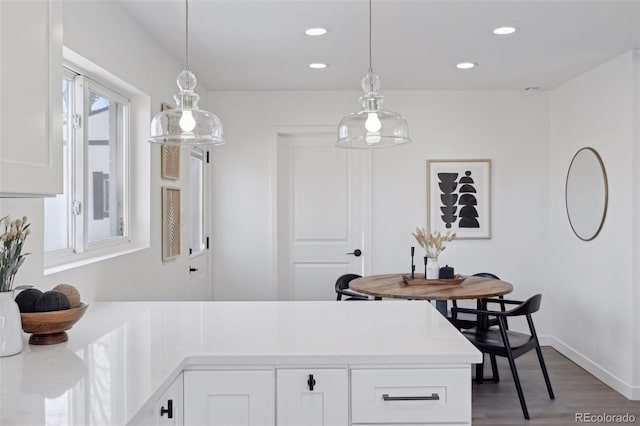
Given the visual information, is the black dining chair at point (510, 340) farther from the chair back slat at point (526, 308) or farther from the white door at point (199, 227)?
the white door at point (199, 227)

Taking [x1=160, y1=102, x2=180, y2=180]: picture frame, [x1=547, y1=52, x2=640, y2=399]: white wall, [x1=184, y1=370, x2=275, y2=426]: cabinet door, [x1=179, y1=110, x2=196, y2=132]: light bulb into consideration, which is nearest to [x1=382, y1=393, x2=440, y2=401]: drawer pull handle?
[x1=184, y1=370, x2=275, y2=426]: cabinet door

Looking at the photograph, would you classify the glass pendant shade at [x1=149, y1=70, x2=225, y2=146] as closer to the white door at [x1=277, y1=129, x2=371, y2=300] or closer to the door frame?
the door frame

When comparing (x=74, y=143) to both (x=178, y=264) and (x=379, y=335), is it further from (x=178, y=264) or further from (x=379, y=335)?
(x=379, y=335)

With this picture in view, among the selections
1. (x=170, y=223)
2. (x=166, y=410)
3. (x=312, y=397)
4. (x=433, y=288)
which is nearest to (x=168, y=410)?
(x=166, y=410)

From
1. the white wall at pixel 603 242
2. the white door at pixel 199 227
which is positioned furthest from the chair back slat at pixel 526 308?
the white door at pixel 199 227

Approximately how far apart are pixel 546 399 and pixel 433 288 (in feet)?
3.75

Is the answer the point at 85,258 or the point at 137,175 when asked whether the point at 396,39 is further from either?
the point at 85,258

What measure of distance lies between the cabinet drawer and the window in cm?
155

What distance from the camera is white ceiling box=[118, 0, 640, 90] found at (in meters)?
2.95

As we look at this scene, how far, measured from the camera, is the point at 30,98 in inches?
57.9

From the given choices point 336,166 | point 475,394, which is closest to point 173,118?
point 475,394

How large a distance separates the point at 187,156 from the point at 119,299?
1657 millimetres

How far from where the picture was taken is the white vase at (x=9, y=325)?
1613mm

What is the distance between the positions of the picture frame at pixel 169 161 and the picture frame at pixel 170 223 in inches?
3.6
